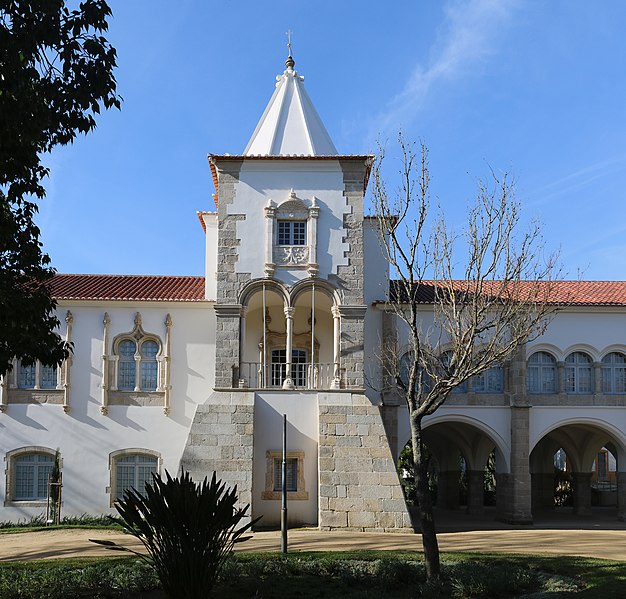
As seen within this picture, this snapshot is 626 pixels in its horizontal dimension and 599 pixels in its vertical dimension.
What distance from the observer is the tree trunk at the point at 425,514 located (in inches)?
412

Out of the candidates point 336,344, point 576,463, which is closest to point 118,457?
point 336,344

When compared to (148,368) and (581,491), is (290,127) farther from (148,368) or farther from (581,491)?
(581,491)

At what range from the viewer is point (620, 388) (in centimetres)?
2297

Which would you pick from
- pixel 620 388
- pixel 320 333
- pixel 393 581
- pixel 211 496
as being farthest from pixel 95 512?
pixel 620 388

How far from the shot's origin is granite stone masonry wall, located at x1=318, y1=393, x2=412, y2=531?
17406 mm

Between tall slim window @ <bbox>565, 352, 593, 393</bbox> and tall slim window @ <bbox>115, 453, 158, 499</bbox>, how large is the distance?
1208 cm

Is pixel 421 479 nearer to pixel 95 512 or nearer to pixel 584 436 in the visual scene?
pixel 95 512

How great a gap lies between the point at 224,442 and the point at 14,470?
675 centimetres

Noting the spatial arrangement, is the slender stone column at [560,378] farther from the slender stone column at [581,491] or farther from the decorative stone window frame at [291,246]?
the decorative stone window frame at [291,246]

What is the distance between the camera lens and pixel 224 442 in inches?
726

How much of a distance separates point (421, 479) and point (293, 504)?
8.10 m

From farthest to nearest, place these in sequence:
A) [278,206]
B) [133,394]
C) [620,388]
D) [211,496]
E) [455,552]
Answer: [620,388] → [133,394] → [278,206] → [455,552] → [211,496]

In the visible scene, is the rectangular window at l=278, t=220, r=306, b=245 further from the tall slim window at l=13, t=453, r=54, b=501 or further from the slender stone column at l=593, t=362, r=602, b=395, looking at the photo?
the slender stone column at l=593, t=362, r=602, b=395

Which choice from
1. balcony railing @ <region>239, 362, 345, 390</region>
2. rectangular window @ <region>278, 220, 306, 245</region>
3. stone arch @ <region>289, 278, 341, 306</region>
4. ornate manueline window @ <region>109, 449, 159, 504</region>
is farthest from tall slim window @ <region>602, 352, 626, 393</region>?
ornate manueline window @ <region>109, 449, 159, 504</region>
